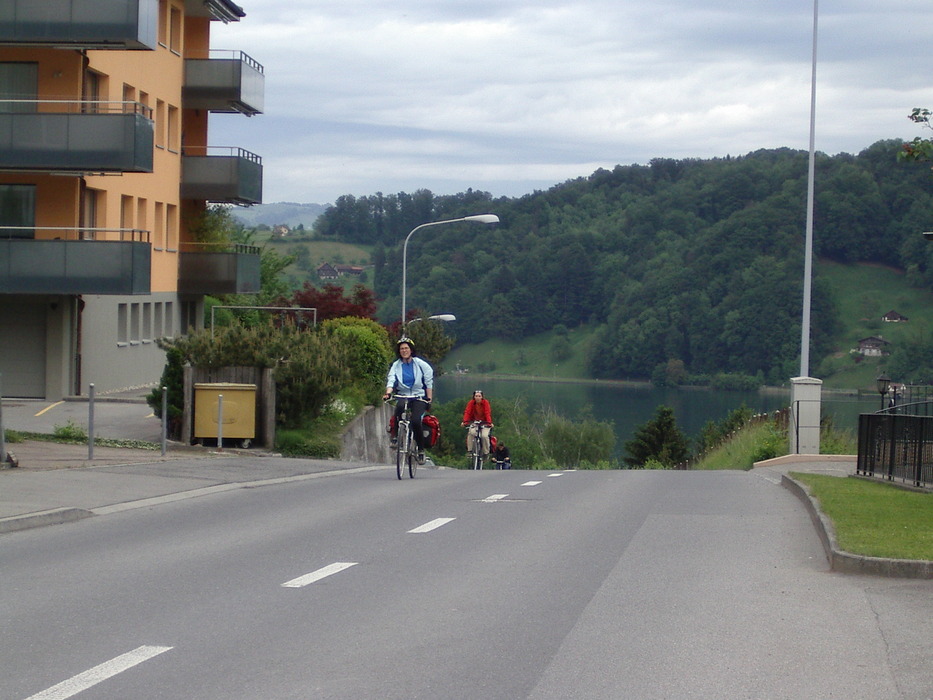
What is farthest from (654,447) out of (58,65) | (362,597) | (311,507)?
(362,597)

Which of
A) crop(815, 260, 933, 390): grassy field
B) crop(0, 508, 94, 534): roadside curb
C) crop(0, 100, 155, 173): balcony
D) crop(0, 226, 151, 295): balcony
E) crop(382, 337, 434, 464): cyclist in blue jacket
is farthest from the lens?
crop(815, 260, 933, 390): grassy field

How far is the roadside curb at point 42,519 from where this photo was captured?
38.1 ft

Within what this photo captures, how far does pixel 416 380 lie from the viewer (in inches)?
732

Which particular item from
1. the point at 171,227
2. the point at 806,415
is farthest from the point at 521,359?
the point at 806,415

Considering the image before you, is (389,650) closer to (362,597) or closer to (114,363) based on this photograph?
(362,597)

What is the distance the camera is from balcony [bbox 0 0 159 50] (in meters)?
31.6

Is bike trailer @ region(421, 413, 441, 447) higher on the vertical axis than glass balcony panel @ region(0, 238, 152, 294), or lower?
lower

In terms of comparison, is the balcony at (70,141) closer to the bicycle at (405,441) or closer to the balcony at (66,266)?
the balcony at (66,266)

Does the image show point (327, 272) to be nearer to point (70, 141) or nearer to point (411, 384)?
point (70, 141)

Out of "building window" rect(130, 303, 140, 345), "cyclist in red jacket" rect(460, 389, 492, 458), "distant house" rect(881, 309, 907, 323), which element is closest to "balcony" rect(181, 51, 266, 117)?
"building window" rect(130, 303, 140, 345)

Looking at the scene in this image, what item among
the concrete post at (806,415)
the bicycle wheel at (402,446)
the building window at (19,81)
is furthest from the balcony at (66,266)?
the concrete post at (806,415)

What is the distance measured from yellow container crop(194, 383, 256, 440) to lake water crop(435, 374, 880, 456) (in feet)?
167

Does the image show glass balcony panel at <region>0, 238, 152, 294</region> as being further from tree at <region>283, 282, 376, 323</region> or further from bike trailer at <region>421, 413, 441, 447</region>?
tree at <region>283, 282, 376, 323</region>

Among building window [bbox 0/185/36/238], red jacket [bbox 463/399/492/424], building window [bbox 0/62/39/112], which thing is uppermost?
building window [bbox 0/62/39/112]
